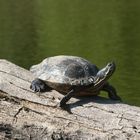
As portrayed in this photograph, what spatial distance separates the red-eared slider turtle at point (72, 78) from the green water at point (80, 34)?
20.8 ft

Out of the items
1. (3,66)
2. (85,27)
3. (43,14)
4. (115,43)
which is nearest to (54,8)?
(43,14)

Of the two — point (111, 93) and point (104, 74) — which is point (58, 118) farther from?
point (111, 93)

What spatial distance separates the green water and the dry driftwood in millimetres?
6791

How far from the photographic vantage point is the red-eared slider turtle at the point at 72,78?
897cm

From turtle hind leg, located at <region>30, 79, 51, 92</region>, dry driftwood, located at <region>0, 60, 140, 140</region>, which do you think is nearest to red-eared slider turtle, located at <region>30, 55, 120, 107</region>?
turtle hind leg, located at <region>30, 79, 51, 92</region>

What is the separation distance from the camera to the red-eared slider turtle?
8.97 metres

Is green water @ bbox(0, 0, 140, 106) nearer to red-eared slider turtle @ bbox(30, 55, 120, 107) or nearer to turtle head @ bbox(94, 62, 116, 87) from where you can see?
red-eared slider turtle @ bbox(30, 55, 120, 107)

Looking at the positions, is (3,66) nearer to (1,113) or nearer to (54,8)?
(1,113)

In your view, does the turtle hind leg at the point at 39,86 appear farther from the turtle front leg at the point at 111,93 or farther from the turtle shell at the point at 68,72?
the turtle front leg at the point at 111,93

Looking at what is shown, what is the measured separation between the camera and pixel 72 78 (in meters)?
9.05

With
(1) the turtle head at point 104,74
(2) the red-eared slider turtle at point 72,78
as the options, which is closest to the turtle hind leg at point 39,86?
(2) the red-eared slider turtle at point 72,78

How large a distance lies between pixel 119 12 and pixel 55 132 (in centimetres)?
3170

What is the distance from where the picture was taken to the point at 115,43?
28.2 meters

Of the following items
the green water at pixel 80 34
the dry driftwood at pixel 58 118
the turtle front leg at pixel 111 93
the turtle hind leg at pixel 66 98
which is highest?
the green water at pixel 80 34
